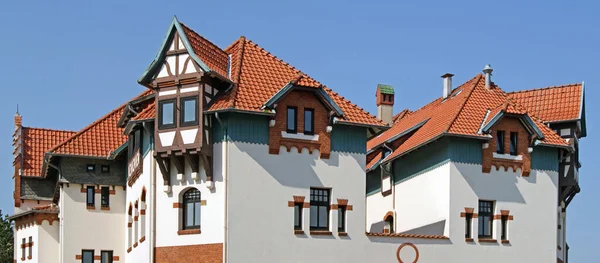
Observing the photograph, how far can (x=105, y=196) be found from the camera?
55938mm

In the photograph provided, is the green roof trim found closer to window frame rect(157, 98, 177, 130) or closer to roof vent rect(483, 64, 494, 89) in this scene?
roof vent rect(483, 64, 494, 89)

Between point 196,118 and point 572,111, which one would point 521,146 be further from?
point 196,118

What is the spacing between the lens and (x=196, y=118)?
148 feet

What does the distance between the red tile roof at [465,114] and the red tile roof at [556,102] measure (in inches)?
107

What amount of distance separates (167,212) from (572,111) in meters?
22.8

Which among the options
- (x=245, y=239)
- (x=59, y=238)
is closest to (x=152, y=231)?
(x=245, y=239)

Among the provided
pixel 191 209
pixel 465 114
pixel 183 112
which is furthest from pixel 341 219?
pixel 465 114

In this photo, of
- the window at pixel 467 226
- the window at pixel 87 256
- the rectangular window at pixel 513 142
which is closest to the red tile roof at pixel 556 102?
the rectangular window at pixel 513 142

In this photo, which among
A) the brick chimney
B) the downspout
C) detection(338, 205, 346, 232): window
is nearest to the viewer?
the downspout

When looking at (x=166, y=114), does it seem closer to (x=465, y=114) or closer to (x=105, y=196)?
(x=105, y=196)

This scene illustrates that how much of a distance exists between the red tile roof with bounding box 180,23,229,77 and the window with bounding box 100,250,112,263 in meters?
13.3

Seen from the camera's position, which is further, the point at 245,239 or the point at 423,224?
the point at 423,224

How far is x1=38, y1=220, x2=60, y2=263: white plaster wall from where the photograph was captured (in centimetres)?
5675

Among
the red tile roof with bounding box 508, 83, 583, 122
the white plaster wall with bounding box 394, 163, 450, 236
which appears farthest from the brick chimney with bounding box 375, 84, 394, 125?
the white plaster wall with bounding box 394, 163, 450, 236
